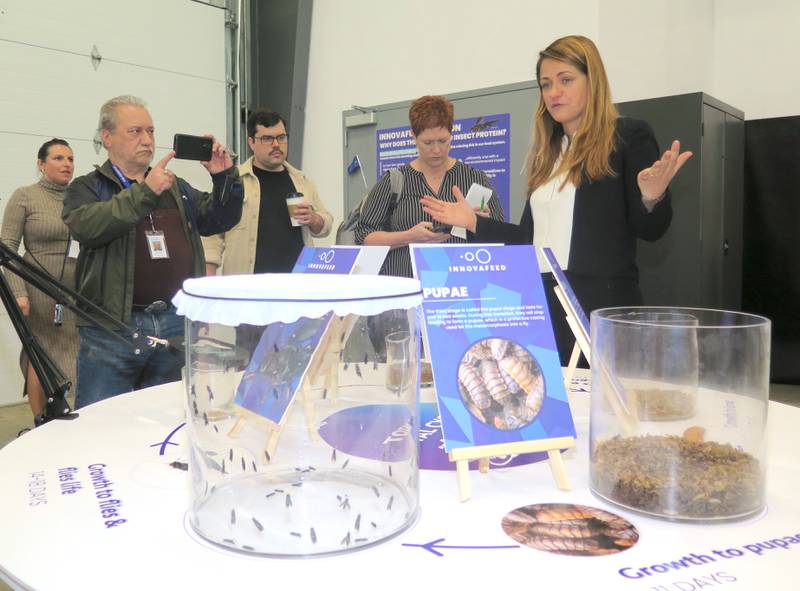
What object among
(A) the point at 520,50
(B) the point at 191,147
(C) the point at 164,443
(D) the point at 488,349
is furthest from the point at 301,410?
(A) the point at 520,50

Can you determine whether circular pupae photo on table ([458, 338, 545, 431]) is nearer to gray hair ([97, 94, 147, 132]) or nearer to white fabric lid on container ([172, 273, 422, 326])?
white fabric lid on container ([172, 273, 422, 326])

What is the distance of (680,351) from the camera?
823 millimetres

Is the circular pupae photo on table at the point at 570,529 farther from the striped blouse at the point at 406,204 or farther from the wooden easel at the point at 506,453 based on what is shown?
the striped blouse at the point at 406,204

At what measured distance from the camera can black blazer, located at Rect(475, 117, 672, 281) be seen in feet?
5.55

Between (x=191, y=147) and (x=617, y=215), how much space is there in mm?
1401

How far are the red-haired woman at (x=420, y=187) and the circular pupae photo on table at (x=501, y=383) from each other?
157cm

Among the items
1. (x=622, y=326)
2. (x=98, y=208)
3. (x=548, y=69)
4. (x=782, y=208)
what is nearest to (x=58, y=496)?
(x=622, y=326)

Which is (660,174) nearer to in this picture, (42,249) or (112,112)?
(112,112)

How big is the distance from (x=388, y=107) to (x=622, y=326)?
3.75 metres

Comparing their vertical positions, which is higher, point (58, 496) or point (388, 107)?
point (388, 107)

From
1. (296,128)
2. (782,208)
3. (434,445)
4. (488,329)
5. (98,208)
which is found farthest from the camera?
(296,128)

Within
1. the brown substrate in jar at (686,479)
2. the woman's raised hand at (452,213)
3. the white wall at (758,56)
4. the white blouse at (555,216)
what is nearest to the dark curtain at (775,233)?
the white wall at (758,56)

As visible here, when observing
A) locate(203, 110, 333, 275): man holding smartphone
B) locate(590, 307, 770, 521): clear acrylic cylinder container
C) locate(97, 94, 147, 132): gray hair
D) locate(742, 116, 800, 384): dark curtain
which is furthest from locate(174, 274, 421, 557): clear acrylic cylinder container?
locate(742, 116, 800, 384): dark curtain

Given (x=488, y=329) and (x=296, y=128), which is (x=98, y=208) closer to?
(x=488, y=329)
